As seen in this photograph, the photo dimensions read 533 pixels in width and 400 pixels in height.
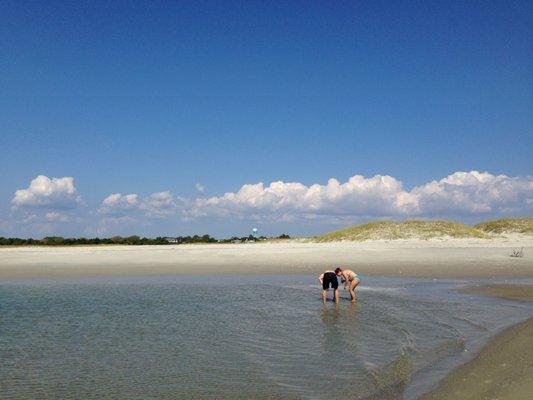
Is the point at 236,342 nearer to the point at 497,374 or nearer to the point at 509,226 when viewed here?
the point at 497,374

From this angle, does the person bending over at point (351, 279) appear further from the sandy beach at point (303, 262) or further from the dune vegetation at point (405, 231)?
the dune vegetation at point (405, 231)

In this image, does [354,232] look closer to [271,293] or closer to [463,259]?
[463,259]

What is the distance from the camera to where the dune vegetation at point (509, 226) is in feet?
231

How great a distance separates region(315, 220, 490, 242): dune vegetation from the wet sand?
44090 millimetres

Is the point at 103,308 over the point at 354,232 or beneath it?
beneath

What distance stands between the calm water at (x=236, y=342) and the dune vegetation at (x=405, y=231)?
108 ft

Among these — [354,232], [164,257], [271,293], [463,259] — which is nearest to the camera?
[271,293]

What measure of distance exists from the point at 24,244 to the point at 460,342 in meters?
74.6

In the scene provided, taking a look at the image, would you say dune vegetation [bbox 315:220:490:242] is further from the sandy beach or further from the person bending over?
the person bending over

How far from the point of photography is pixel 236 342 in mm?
13086

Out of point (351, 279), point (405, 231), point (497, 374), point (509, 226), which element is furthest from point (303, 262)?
point (509, 226)

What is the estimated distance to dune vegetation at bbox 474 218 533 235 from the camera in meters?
70.3

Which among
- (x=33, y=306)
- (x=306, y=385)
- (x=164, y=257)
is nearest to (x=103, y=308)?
(x=33, y=306)

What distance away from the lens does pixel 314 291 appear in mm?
24078
